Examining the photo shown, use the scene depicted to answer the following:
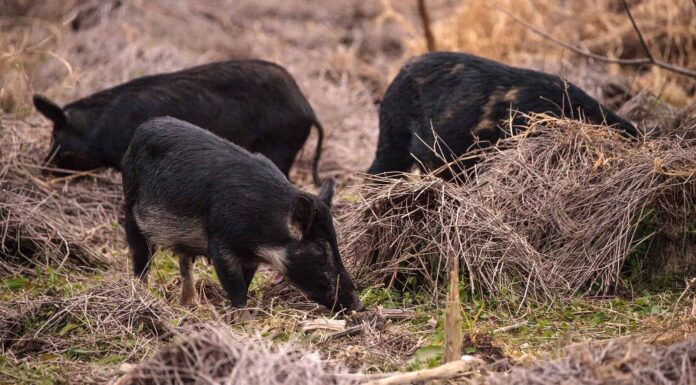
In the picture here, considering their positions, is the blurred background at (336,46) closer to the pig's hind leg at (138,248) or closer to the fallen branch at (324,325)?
the pig's hind leg at (138,248)

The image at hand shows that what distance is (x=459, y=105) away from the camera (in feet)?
26.8

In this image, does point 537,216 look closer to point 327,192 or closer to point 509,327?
point 509,327

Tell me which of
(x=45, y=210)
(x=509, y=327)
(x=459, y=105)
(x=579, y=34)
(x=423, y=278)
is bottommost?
(x=45, y=210)

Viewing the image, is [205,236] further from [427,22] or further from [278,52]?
[278,52]

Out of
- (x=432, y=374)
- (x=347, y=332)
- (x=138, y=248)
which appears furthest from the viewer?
(x=138, y=248)

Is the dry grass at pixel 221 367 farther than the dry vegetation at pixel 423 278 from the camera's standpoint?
No

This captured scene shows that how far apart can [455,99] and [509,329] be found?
9.09ft

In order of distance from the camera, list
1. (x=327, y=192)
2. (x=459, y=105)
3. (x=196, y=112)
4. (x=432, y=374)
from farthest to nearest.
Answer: (x=196, y=112), (x=459, y=105), (x=327, y=192), (x=432, y=374)

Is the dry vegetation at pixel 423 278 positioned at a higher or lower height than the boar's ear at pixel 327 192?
lower

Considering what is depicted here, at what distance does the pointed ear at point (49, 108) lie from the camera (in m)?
9.05

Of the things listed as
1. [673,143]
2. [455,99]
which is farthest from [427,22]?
[673,143]

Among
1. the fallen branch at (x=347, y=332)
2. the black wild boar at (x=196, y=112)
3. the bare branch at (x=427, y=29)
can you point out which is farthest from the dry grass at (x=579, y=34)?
the fallen branch at (x=347, y=332)

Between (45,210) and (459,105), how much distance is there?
3.47m

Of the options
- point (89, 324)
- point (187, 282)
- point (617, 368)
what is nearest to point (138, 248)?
point (187, 282)
